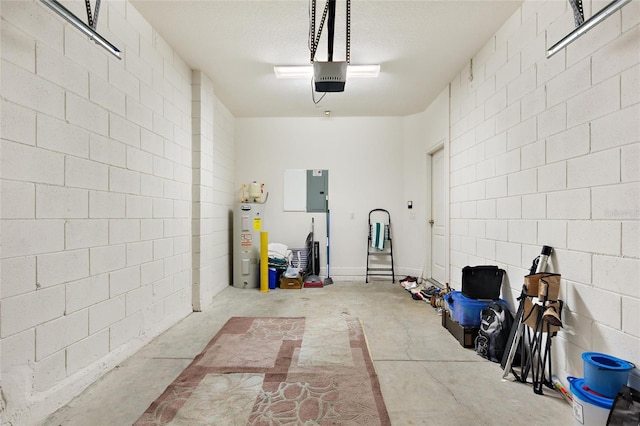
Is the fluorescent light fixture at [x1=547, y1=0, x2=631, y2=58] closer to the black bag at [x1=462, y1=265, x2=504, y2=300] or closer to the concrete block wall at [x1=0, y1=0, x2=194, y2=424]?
the black bag at [x1=462, y1=265, x2=504, y2=300]

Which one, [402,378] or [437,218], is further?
[437,218]

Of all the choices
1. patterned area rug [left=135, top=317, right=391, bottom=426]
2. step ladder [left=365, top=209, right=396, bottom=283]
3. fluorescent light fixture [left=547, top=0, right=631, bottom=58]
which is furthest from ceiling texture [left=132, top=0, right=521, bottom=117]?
patterned area rug [left=135, top=317, right=391, bottom=426]

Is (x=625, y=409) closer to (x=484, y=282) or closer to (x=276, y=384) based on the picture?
(x=484, y=282)

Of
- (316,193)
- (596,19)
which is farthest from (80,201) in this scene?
(316,193)

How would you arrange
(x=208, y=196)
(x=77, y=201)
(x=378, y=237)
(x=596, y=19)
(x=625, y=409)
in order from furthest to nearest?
(x=378, y=237) < (x=208, y=196) < (x=77, y=201) < (x=596, y=19) < (x=625, y=409)

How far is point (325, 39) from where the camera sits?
10.1 ft

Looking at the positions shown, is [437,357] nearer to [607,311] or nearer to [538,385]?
[538,385]

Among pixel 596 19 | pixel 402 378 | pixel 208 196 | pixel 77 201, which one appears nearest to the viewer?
pixel 596 19

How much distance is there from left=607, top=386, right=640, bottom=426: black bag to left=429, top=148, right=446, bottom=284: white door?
324cm

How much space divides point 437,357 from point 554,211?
1477mm

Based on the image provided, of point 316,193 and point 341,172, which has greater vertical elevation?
point 341,172

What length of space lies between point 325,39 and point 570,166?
8.05 ft

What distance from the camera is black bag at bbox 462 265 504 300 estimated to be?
9.05 ft

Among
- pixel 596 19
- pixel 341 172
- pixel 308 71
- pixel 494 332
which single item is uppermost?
pixel 308 71
